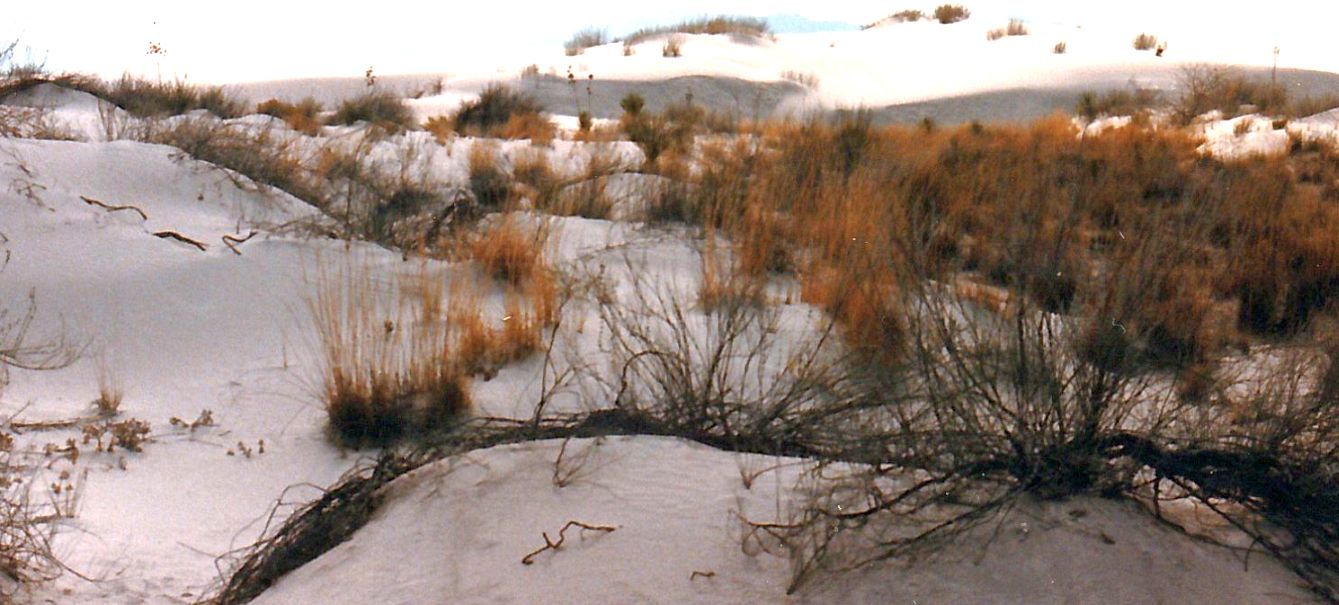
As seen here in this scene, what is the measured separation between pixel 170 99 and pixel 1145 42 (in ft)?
78.6

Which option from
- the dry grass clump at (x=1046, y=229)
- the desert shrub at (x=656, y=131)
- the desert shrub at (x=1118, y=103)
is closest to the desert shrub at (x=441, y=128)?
the desert shrub at (x=656, y=131)

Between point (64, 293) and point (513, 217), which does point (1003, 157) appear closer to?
point (513, 217)

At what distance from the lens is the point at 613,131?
563 inches

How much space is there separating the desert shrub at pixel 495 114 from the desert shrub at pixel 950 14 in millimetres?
19565

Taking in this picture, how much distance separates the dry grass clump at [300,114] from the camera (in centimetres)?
1400

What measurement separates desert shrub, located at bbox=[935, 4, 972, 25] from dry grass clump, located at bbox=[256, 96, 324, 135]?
22310mm

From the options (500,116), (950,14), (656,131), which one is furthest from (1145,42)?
(656,131)

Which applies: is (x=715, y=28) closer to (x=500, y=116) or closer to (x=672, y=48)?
(x=672, y=48)

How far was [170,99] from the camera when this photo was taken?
50.4 ft

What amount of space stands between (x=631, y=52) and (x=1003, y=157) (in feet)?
68.1

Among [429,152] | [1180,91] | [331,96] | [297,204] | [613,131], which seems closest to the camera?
[297,204]

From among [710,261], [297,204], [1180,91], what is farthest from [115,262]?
[1180,91]

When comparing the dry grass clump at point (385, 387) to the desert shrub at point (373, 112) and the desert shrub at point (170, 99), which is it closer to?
the desert shrub at point (170, 99)

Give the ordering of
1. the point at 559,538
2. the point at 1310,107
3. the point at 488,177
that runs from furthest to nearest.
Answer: the point at 1310,107 → the point at 488,177 → the point at 559,538
